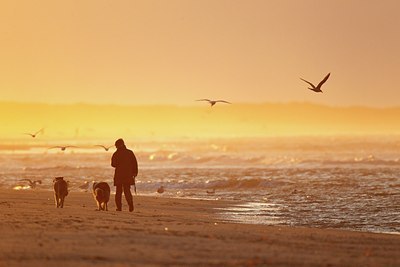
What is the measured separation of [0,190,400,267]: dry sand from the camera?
9.54m

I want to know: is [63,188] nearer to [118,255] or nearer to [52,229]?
[52,229]

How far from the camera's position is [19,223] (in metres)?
12.4

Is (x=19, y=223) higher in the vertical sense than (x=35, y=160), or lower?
lower

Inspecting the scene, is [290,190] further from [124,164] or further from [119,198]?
[124,164]

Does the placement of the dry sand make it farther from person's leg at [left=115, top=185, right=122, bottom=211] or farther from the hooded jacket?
person's leg at [left=115, top=185, right=122, bottom=211]

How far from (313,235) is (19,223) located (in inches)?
157

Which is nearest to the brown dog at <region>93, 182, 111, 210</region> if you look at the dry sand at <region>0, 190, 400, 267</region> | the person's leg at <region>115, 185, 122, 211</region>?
the person's leg at <region>115, 185, 122, 211</region>

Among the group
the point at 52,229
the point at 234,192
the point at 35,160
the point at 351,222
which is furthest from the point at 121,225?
the point at 35,160

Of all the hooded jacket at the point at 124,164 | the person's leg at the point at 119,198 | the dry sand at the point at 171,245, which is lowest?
the dry sand at the point at 171,245

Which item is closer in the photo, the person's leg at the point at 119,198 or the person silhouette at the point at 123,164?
the person silhouette at the point at 123,164

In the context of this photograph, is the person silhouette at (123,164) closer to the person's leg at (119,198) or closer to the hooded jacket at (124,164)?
the hooded jacket at (124,164)

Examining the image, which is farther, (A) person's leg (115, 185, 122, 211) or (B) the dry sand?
(A) person's leg (115, 185, 122, 211)

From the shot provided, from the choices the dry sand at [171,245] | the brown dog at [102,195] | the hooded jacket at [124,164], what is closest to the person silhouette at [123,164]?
the hooded jacket at [124,164]

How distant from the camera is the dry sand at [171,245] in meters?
9.54
